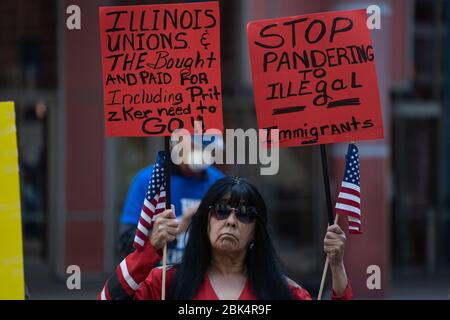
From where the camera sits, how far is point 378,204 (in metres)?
11.1

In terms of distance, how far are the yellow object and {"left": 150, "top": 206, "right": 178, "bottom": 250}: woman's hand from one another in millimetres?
614

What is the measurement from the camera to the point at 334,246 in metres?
3.97

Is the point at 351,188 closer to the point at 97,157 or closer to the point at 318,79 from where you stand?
the point at 318,79

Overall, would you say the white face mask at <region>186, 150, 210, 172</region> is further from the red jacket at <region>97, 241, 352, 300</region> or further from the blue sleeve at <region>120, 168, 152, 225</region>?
the red jacket at <region>97, 241, 352, 300</region>

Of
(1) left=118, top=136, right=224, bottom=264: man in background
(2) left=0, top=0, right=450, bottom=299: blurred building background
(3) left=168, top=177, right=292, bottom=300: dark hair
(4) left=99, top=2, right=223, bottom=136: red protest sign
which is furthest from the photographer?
(2) left=0, top=0, right=450, bottom=299: blurred building background

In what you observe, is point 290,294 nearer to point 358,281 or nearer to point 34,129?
point 358,281

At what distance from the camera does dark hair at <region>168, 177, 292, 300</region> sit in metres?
3.85

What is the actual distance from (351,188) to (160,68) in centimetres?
107

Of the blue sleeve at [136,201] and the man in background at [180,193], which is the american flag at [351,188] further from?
the blue sleeve at [136,201]

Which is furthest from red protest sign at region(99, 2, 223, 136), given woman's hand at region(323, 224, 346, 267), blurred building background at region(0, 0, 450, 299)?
blurred building background at region(0, 0, 450, 299)

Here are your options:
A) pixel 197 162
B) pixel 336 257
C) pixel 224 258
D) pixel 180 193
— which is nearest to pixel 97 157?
pixel 180 193

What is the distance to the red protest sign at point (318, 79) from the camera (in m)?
4.27

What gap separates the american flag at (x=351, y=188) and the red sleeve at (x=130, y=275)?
90cm

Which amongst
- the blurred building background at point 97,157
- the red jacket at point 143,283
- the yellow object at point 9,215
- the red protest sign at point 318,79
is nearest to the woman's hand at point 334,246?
the red jacket at point 143,283
